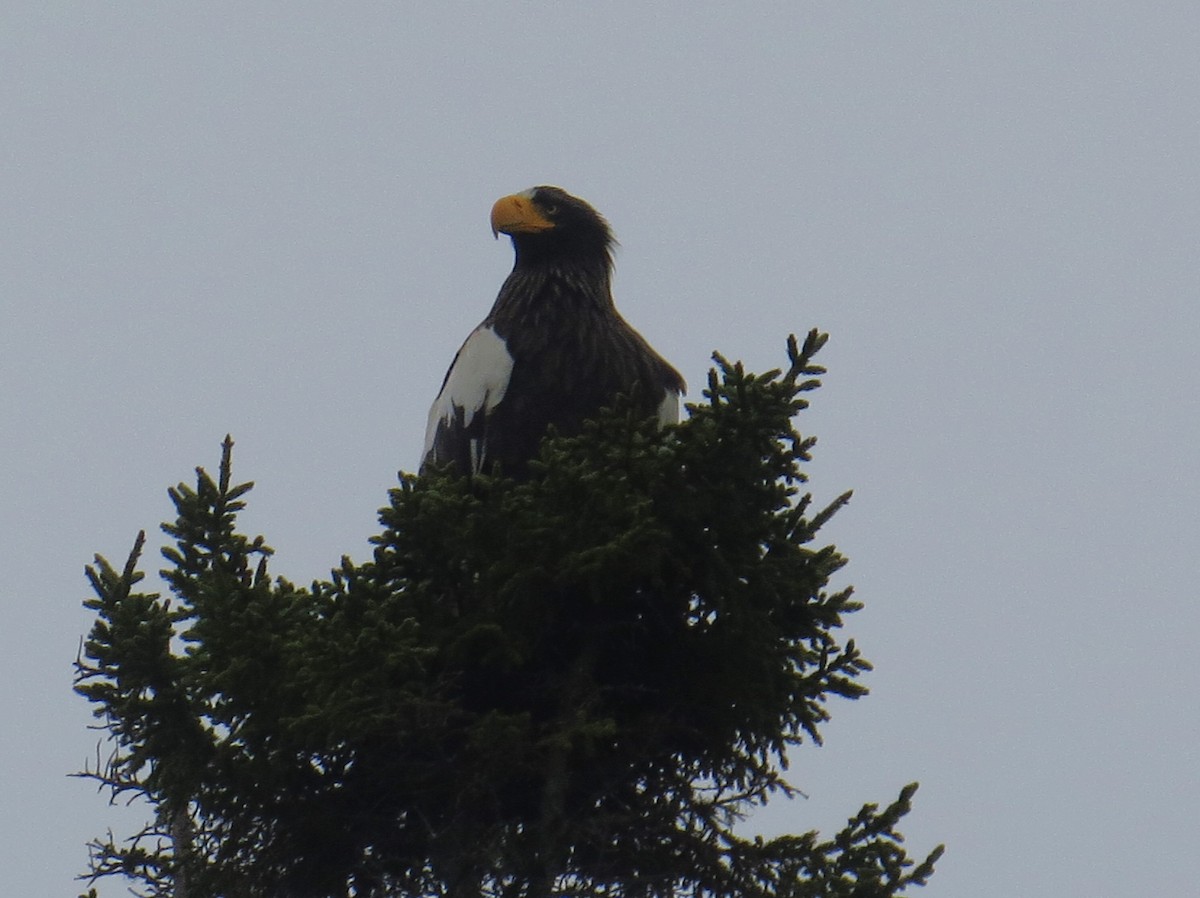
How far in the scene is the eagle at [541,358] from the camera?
7.00m

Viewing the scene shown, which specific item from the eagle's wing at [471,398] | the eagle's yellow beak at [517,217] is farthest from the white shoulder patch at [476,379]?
the eagle's yellow beak at [517,217]

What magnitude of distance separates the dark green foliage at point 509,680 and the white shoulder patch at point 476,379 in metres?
2.27

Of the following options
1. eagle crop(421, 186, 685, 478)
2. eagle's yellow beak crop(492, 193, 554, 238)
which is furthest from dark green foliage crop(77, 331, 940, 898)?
eagle's yellow beak crop(492, 193, 554, 238)

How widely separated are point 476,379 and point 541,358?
288mm

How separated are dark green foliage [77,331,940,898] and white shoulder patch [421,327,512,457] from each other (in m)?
2.27

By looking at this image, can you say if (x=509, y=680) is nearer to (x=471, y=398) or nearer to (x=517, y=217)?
(x=471, y=398)

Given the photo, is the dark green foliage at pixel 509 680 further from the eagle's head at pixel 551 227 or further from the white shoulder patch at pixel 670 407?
the eagle's head at pixel 551 227

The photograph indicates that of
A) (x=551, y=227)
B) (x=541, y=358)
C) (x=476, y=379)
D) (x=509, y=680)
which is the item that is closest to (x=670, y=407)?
(x=541, y=358)

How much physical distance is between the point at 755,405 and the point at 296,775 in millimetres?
1651

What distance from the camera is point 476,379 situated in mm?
7215

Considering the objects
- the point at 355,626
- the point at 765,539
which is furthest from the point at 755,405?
the point at 355,626

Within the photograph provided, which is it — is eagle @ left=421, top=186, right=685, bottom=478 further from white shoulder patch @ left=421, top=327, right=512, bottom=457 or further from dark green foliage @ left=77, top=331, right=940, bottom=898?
dark green foliage @ left=77, top=331, right=940, bottom=898

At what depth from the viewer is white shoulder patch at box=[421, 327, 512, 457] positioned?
23.4 feet

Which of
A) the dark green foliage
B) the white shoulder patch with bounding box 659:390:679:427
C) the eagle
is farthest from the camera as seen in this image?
the white shoulder patch with bounding box 659:390:679:427
